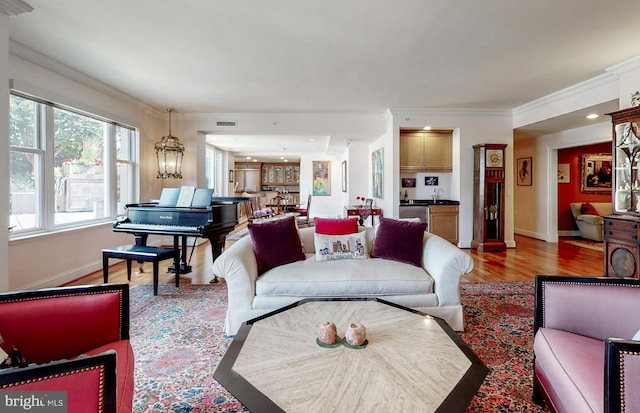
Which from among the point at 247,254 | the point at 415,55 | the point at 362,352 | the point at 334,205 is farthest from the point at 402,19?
the point at 334,205

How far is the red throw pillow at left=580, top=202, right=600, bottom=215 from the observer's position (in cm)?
682

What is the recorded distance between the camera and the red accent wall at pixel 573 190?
23.4ft

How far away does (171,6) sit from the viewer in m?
2.46

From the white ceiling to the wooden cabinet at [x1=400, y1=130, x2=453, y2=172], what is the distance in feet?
4.48

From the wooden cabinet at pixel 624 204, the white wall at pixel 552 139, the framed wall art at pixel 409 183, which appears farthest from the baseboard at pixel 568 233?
the wooden cabinet at pixel 624 204

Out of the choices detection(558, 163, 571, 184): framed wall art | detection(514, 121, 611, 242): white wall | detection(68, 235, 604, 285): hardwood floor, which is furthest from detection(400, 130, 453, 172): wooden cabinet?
detection(558, 163, 571, 184): framed wall art

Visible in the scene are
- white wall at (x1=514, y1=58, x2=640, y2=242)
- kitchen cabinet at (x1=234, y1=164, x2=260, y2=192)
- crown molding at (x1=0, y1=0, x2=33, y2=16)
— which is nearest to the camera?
crown molding at (x1=0, y1=0, x2=33, y2=16)

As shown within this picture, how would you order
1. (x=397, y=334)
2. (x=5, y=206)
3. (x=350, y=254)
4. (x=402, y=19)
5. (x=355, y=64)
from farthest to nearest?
(x=355, y=64)
(x=350, y=254)
(x=402, y=19)
(x=5, y=206)
(x=397, y=334)

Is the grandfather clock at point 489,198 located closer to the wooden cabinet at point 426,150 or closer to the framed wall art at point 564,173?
the wooden cabinet at point 426,150

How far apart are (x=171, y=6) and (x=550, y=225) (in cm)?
763

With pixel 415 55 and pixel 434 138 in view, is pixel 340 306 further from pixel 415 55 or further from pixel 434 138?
pixel 434 138

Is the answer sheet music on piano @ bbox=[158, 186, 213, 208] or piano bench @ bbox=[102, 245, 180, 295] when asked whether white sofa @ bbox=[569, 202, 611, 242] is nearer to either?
sheet music on piano @ bbox=[158, 186, 213, 208]

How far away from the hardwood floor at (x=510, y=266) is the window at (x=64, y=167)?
877mm

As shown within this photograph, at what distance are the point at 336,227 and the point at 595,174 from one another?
7573 millimetres
